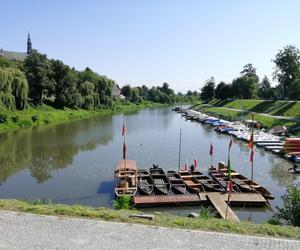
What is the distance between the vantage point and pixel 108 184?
2658 centimetres

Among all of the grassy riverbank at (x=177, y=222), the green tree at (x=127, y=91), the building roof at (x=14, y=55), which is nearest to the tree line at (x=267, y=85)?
the green tree at (x=127, y=91)

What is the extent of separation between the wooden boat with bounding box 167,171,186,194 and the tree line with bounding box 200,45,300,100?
49.8 meters

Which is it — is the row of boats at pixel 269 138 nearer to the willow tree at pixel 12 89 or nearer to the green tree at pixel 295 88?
the green tree at pixel 295 88

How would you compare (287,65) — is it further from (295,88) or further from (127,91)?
(127,91)

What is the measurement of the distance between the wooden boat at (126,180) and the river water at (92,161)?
0.94m

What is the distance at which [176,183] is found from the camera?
26000mm

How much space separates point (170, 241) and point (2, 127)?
51847 millimetres

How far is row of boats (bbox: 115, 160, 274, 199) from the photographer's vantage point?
24.1 meters

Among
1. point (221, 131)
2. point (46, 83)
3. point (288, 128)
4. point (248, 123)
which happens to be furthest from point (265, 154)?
point (46, 83)

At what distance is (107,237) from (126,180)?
13564 millimetres

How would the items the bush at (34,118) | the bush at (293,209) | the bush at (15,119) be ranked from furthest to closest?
the bush at (34,118) < the bush at (15,119) < the bush at (293,209)

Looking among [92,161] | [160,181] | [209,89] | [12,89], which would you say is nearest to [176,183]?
[160,181]

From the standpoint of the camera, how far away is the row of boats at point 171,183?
2406 cm

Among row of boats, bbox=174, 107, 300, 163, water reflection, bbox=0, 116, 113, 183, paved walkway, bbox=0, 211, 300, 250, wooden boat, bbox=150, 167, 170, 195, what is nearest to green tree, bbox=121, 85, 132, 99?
row of boats, bbox=174, 107, 300, 163
